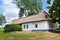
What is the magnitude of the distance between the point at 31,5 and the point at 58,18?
26.8 m

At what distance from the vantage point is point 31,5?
67.5 meters

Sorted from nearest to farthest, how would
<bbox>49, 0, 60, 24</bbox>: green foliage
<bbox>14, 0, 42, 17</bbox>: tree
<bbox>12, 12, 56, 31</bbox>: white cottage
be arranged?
<bbox>49, 0, 60, 24</bbox>: green foliage → <bbox>12, 12, 56, 31</bbox>: white cottage → <bbox>14, 0, 42, 17</bbox>: tree

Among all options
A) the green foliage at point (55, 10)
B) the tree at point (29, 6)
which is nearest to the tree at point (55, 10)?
the green foliage at point (55, 10)

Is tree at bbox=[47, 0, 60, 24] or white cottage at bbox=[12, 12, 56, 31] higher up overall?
tree at bbox=[47, 0, 60, 24]

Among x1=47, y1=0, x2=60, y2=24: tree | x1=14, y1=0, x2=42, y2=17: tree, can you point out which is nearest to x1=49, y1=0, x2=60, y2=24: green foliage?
x1=47, y1=0, x2=60, y2=24: tree

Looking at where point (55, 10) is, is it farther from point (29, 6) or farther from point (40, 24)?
point (29, 6)

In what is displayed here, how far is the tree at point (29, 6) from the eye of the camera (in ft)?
221

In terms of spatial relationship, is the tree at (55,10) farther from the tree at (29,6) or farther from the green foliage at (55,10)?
the tree at (29,6)

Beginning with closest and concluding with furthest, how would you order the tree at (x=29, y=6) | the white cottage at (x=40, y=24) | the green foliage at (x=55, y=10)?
the green foliage at (x=55, y=10), the white cottage at (x=40, y=24), the tree at (x=29, y=6)

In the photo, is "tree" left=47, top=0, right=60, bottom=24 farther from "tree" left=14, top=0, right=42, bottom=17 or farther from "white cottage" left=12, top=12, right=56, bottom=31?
"tree" left=14, top=0, right=42, bottom=17

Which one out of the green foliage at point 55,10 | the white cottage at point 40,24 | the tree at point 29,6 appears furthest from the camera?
the tree at point 29,6

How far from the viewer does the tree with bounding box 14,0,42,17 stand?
67375 mm

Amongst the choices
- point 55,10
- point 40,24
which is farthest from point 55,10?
point 40,24

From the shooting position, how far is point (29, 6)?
67.8 m
